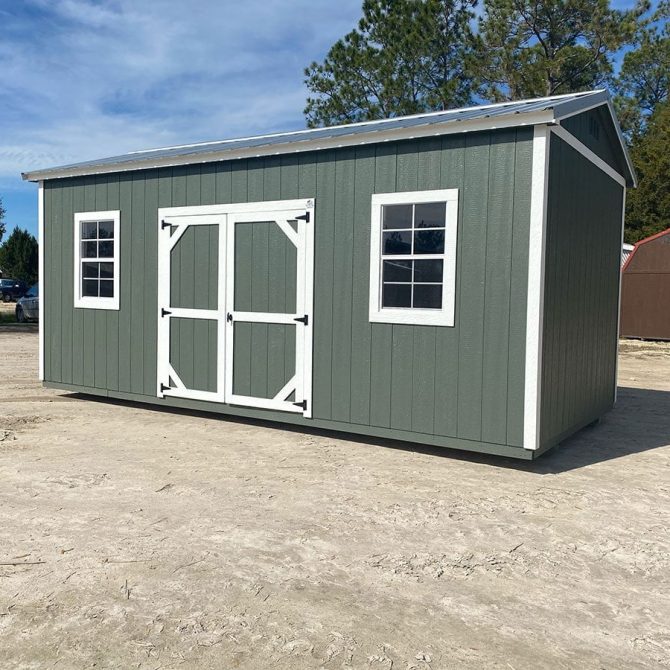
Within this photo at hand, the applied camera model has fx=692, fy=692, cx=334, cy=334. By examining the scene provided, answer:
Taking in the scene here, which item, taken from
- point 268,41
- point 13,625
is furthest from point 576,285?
point 268,41

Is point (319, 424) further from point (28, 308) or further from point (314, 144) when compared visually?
point (28, 308)

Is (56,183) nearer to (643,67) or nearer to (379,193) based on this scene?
(379,193)

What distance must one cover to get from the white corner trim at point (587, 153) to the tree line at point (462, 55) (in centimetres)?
1473

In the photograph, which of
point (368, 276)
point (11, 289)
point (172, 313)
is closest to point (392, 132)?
point (368, 276)

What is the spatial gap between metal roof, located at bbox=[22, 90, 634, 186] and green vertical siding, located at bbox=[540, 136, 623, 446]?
0.35m

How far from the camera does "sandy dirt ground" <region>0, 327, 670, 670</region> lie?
2717mm

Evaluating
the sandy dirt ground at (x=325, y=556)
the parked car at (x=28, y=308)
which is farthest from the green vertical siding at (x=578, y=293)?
the parked car at (x=28, y=308)

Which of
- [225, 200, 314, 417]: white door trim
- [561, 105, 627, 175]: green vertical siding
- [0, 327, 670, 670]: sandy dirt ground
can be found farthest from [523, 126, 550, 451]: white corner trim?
[225, 200, 314, 417]: white door trim

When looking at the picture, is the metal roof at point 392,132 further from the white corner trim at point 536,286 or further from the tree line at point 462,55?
the tree line at point 462,55

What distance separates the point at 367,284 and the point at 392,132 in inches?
51.9

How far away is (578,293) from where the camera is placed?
21.0 feet

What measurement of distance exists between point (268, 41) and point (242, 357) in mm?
12395

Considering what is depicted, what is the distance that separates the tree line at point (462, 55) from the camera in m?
21.3

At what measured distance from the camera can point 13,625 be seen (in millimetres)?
2795
